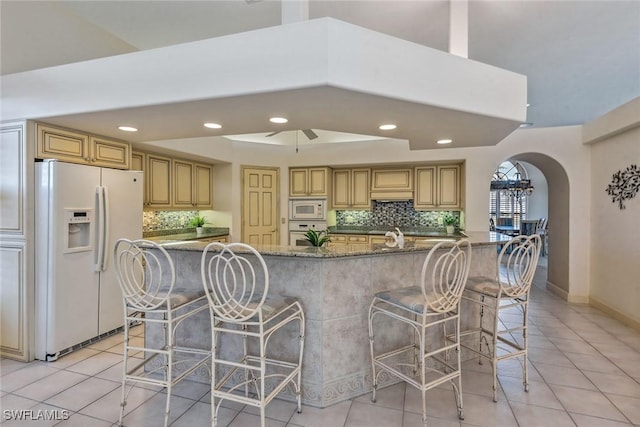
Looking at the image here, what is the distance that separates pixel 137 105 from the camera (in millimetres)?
2299

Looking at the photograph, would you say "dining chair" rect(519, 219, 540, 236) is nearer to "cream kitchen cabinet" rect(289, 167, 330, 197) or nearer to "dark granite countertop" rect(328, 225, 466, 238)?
"dark granite countertop" rect(328, 225, 466, 238)

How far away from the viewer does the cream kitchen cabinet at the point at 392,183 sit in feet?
18.9

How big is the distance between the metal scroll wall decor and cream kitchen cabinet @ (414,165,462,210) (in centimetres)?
192

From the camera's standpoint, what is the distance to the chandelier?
1009 centimetres

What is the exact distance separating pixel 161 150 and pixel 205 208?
1437mm

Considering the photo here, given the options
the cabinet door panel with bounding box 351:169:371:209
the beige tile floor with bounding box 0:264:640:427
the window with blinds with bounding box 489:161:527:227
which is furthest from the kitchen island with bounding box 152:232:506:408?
the window with blinds with bounding box 489:161:527:227

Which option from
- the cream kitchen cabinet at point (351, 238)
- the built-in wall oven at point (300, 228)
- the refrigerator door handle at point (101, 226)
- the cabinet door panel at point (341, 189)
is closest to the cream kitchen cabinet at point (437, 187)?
the cream kitchen cabinet at point (351, 238)

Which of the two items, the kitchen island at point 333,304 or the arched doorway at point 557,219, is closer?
the kitchen island at point 333,304

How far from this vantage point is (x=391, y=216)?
620cm

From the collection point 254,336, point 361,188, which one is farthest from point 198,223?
point 254,336

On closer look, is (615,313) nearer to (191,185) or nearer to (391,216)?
(391,216)

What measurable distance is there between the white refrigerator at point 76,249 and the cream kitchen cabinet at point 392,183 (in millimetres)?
3980

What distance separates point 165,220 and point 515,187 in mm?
10325

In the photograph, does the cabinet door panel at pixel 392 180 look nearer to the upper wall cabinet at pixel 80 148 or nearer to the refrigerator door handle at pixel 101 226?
the upper wall cabinet at pixel 80 148
